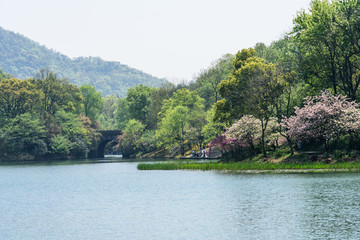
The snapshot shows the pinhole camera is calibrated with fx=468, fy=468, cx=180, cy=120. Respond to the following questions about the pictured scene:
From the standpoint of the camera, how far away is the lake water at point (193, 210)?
82.2ft

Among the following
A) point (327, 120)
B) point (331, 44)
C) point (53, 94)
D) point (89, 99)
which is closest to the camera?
point (327, 120)

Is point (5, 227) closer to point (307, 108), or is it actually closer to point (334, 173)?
point (334, 173)

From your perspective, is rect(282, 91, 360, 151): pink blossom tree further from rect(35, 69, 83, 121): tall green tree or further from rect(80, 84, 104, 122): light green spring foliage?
rect(80, 84, 104, 122): light green spring foliage

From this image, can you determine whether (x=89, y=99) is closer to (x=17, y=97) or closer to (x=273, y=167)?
(x=17, y=97)

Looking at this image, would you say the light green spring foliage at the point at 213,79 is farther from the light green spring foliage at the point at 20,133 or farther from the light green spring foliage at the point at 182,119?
the light green spring foliage at the point at 20,133

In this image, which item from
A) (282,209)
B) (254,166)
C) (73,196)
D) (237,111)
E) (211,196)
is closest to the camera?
(282,209)

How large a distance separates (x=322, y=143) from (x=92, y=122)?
345ft

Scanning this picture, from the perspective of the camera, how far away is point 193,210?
105 ft

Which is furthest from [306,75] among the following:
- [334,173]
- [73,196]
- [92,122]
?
[92,122]

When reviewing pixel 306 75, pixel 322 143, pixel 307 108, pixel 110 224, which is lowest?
pixel 110 224

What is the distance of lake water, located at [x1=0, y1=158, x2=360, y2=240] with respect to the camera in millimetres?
25062

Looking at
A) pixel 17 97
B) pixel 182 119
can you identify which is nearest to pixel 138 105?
pixel 17 97

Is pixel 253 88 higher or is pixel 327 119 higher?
pixel 253 88

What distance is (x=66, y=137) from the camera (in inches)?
5236
